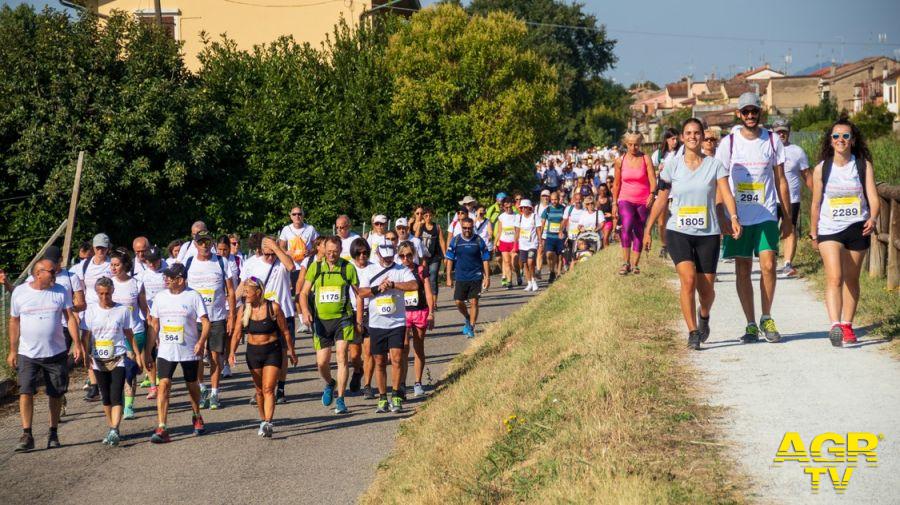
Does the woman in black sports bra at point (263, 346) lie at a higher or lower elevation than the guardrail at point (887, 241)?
lower

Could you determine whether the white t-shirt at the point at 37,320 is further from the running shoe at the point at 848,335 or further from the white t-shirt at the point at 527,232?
the white t-shirt at the point at 527,232

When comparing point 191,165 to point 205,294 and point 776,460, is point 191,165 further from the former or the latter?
point 776,460

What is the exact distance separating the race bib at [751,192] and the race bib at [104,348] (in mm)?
6711

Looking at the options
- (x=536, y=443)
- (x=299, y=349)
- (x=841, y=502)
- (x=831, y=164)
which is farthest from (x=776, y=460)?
(x=299, y=349)

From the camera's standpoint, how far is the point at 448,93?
30.2 meters

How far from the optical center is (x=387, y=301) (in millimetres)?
12742

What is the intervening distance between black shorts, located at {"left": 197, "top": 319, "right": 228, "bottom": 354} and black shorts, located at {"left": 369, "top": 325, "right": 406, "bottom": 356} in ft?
7.25

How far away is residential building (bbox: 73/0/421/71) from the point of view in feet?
124

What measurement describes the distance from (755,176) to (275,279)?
21.8 feet

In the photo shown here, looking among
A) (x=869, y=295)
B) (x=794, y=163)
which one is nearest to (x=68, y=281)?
(x=794, y=163)

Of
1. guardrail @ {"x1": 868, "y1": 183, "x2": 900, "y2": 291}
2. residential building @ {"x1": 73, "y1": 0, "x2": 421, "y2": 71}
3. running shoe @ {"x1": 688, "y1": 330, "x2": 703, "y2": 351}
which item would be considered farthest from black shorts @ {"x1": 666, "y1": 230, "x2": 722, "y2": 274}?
residential building @ {"x1": 73, "y1": 0, "x2": 421, "y2": 71}

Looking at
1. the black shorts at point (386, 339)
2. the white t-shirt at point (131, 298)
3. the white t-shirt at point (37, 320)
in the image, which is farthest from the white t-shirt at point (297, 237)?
the white t-shirt at point (37, 320)

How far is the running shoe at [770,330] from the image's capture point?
1054 cm

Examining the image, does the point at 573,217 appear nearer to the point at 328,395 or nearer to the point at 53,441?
the point at 328,395
